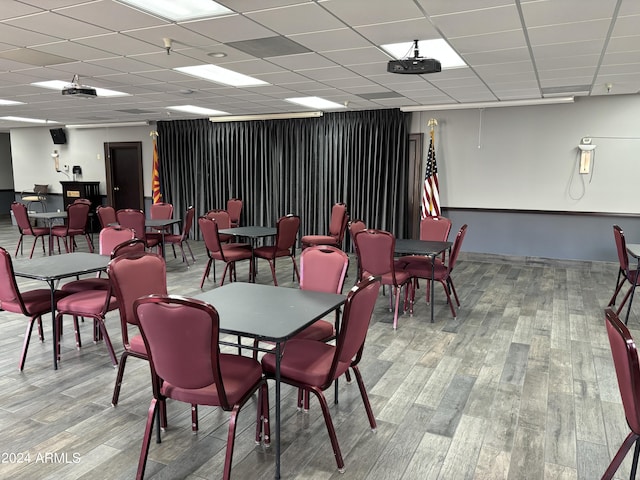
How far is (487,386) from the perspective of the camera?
3.35 metres

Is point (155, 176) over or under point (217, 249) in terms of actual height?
over

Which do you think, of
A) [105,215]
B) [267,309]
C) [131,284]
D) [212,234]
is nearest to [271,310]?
[267,309]

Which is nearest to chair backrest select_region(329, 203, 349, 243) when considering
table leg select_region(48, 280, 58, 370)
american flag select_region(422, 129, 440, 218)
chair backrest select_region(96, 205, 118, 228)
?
american flag select_region(422, 129, 440, 218)

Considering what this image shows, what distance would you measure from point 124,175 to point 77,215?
391cm

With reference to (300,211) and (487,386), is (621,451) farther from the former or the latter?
(300,211)

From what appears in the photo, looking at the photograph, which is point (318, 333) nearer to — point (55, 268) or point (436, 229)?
point (55, 268)

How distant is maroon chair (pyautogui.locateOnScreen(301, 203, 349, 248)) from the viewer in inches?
278

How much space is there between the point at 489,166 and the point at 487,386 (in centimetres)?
543

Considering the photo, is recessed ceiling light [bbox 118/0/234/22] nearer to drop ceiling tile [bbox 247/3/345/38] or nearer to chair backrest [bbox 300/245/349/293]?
drop ceiling tile [bbox 247/3/345/38]

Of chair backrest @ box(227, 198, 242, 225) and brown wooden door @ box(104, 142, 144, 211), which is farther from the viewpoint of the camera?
brown wooden door @ box(104, 142, 144, 211)

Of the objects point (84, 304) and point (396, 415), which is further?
point (84, 304)

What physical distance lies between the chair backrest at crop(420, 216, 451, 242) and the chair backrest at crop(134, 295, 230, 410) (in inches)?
167

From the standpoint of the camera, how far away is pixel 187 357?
2.02 m

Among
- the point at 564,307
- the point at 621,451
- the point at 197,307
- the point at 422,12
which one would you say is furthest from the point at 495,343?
the point at 197,307
